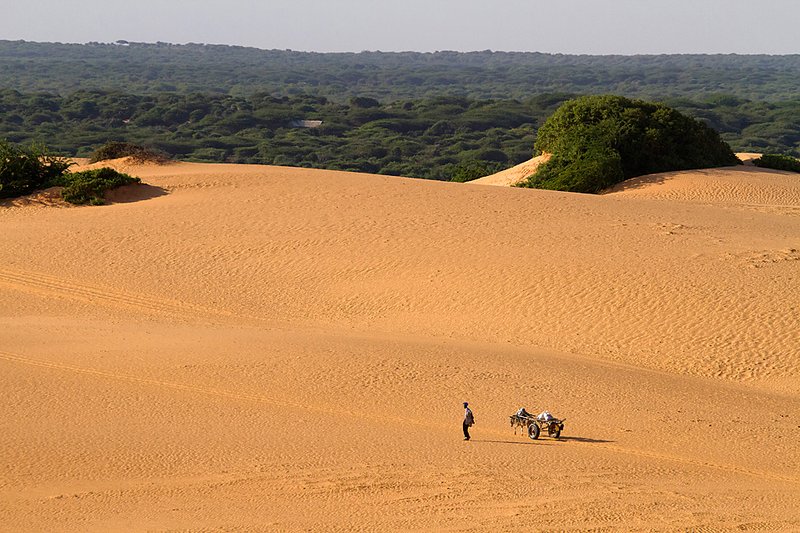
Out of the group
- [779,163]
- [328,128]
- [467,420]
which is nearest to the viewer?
[467,420]

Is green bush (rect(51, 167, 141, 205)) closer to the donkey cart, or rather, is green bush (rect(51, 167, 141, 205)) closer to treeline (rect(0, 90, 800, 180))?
the donkey cart

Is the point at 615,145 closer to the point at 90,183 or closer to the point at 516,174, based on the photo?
the point at 516,174

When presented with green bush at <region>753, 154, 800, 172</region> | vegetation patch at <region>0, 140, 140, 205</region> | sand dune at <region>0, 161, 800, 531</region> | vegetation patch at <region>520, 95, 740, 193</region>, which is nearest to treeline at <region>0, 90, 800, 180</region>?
vegetation patch at <region>520, 95, 740, 193</region>

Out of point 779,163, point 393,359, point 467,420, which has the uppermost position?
point 779,163

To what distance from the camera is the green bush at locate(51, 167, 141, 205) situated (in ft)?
92.1

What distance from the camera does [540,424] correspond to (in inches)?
517

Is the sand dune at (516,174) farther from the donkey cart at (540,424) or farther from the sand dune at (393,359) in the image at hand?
the donkey cart at (540,424)

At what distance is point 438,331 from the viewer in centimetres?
A: 1847

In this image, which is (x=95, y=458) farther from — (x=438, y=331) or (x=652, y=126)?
(x=652, y=126)

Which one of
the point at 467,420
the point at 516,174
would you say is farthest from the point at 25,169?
the point at 467,420

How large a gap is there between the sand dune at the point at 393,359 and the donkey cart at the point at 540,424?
0.20 metres

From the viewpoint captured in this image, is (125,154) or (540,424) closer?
(540,424)

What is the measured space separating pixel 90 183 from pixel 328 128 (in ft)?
219

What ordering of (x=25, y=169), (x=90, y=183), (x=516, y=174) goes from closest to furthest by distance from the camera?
(x=90, y=183)
(x=25, y=169)
(x=516, y=174)
